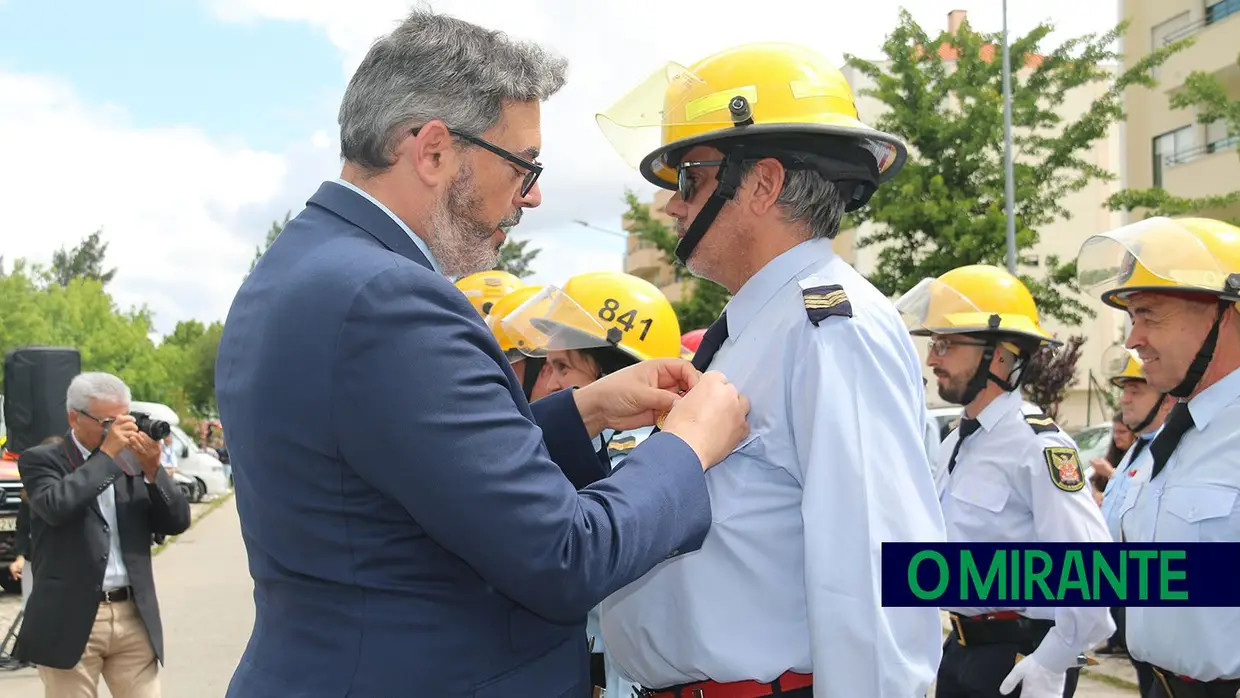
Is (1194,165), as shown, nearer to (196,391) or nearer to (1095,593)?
(1095,593)

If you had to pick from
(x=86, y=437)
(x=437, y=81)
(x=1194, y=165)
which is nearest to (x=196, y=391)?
(x=1194, y=165)

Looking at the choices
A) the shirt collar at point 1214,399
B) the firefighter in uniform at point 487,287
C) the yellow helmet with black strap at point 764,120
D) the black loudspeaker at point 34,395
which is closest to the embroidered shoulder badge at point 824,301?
the yellow helmet with black strap at point 764,120

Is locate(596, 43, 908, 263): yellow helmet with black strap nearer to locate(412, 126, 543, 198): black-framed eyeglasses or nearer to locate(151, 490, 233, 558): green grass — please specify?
locate(412, 126, 543, 198): black-framed eyeglasses

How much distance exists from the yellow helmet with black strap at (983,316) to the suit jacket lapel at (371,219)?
3855 millimetres

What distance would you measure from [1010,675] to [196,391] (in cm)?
8256

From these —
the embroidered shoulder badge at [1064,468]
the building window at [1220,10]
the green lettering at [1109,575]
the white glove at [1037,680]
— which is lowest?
the white glove at [1037,680]

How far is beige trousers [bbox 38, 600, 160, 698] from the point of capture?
20.1ft

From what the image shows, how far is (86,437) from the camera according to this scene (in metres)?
6.66

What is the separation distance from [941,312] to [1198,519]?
206 centimetres

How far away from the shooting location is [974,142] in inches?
749

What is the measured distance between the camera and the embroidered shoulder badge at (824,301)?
91.5 inches

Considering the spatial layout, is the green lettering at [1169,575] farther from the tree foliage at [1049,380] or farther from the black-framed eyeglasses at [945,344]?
the tree foliage at [1049,380]

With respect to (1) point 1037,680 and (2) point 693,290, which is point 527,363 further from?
(2) point 693,290

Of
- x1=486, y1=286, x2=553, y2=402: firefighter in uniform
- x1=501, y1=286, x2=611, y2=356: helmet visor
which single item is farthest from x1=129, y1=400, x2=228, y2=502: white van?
x1=501, y1=286, x2=611, y2=356: helmet visor
